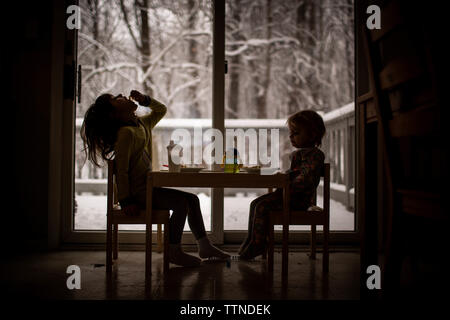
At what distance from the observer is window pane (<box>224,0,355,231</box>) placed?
380cm

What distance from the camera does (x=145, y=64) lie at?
3.79 metres

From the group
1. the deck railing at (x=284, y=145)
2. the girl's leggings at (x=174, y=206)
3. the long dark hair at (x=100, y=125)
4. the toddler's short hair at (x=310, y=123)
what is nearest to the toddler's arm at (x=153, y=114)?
the long dark hair at (x=100, y=125)

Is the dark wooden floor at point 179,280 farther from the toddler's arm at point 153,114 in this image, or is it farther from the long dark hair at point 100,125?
the toddler's arm at point 153,114

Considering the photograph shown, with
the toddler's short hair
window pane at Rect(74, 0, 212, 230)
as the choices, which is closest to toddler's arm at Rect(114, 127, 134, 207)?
the toddler's short hair

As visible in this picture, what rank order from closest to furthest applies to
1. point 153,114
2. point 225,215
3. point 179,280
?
point 179,280
point 153,114
point 225,215

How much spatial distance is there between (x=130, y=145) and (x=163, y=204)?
0.34m

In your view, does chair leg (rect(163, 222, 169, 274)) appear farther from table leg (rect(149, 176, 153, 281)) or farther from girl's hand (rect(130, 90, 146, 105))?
girl's hand (rect(130, 90, 146, 105))

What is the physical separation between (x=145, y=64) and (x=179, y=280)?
2638 mm

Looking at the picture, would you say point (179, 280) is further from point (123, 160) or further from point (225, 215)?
point (225, 215)

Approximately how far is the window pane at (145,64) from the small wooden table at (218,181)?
3.65 feet

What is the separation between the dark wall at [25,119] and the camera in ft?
7.54

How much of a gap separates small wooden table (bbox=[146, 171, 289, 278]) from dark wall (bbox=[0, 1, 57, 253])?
0.92 metres

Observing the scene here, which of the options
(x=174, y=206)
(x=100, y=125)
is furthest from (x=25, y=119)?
(x=174, y=206)

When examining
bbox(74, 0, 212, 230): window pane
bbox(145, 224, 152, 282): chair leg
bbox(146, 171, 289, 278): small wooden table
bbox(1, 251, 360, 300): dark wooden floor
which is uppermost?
bbox(74, 0, 212, 230): window pane
